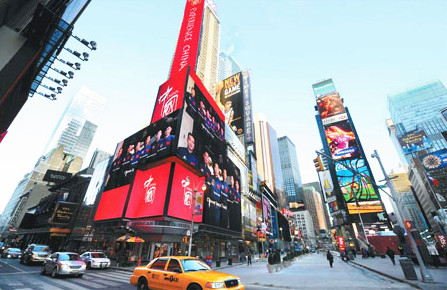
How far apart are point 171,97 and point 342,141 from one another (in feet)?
234

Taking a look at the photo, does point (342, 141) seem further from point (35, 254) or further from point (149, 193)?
point (35, 254)

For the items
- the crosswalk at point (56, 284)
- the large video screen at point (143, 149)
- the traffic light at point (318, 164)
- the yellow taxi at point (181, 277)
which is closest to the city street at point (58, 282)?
the crosswalk at point (56, 284)

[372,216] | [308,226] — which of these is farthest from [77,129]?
[308,226]

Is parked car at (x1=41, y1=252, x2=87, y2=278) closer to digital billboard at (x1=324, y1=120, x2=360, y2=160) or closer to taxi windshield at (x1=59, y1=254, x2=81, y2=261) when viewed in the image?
taxi windshield at (x1=59, y1=254, x2=81, y2=261)

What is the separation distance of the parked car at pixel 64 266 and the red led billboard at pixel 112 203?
15.2 metres

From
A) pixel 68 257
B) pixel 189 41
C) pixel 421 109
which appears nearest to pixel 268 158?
pixel 421 109

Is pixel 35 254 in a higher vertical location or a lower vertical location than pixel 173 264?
lower

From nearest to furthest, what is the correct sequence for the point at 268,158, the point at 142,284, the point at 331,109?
the point at 142,284
the point at 331,109
the point at 268,158

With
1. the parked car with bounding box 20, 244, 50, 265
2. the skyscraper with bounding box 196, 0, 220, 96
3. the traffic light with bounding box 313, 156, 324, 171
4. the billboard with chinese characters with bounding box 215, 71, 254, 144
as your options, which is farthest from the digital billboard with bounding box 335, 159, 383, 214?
the parked car with bounding box 20, 244, 50, 265

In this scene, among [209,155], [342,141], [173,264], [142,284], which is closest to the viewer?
[173,264]

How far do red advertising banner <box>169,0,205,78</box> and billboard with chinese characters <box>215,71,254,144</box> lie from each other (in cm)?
2928

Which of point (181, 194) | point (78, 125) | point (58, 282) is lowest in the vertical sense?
point (58, 282)

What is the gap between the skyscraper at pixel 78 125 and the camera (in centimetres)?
15700

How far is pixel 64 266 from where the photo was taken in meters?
12.1
